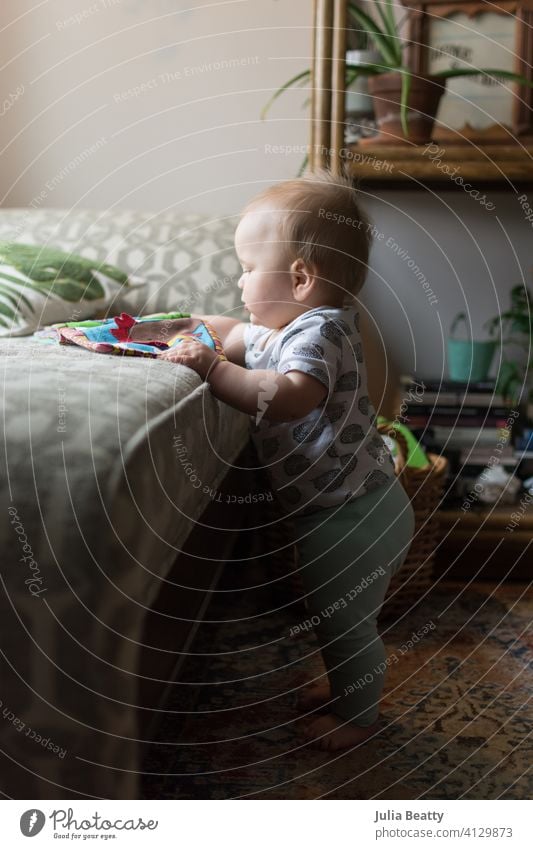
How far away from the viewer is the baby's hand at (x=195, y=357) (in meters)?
0.83

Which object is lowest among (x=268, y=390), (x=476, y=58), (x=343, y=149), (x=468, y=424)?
(x=468, y=424)

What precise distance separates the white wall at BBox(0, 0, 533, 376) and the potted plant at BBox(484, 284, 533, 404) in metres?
0.05

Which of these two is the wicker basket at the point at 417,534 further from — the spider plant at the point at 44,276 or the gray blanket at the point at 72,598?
the gray blanket at the point at 72,598

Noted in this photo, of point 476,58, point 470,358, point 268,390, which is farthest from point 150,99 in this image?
point 268,390

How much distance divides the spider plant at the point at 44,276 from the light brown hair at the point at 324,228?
0.45 meters

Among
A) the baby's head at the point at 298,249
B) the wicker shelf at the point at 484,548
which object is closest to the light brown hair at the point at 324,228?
the baby's head at the point at 298,249

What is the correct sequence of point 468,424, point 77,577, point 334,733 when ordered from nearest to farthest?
1. point 77,577
2. point 334,733
3. point 468,424

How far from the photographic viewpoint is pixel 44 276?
1.28 meters

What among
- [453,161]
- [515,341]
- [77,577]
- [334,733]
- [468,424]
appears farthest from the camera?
[515,341]

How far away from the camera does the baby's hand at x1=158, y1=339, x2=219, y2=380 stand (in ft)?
2.72

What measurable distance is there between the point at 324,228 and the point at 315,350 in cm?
13

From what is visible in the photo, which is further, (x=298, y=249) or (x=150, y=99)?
(x=150, y=99)

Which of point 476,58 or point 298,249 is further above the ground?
point 476,58

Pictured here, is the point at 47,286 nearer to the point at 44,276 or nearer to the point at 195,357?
the point at 44,276
